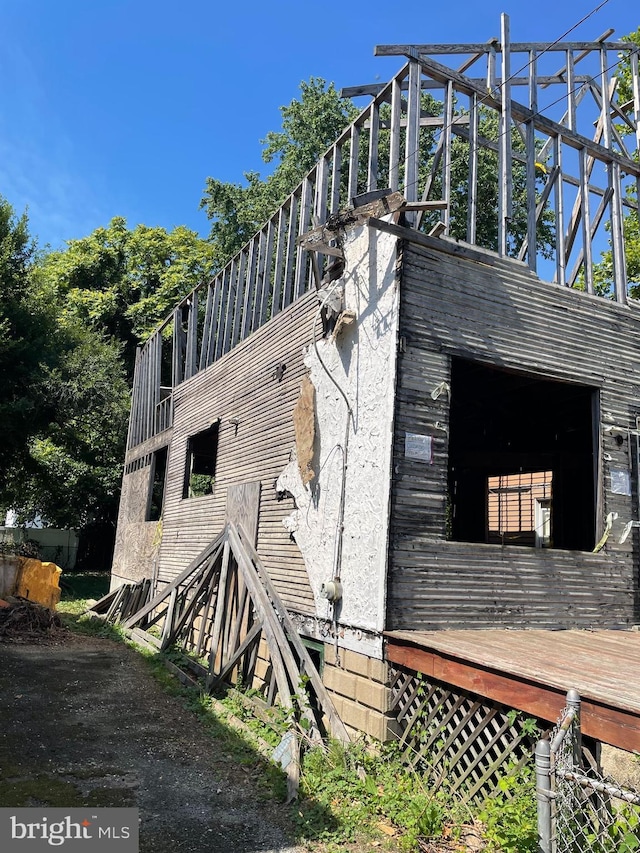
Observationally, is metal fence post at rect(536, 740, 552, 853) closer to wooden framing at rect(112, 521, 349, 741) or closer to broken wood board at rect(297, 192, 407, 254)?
wooden framing at rect(112, 521, 349, 741)

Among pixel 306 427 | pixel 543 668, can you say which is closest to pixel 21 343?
pixel 306 427

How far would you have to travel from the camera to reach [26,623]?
12.4 meters

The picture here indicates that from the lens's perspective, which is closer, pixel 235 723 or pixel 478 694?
pixel 478 694

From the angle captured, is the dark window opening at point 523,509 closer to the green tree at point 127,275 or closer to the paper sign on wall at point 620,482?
the paper sign on wall at point 620,482

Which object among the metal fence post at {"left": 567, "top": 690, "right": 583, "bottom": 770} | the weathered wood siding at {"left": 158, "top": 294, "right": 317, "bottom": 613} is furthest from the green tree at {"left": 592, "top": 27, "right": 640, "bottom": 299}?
the metal fence post at {"left": 567, "top": 690, "right": 583, "bottom": 770}

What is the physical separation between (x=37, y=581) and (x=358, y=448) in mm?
11425

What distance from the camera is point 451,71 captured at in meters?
7.51

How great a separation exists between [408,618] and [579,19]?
19.4 feet

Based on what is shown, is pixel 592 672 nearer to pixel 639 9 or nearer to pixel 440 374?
pixel 440 374

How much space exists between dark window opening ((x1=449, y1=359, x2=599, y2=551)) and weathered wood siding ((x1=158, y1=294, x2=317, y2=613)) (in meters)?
2.36

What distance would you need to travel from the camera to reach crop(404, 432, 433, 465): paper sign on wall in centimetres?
644

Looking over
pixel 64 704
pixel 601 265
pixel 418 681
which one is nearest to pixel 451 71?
pixel 418 681

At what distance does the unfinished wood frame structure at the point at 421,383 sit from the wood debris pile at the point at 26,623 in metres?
3.40

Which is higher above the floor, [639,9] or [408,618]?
[639,9]
